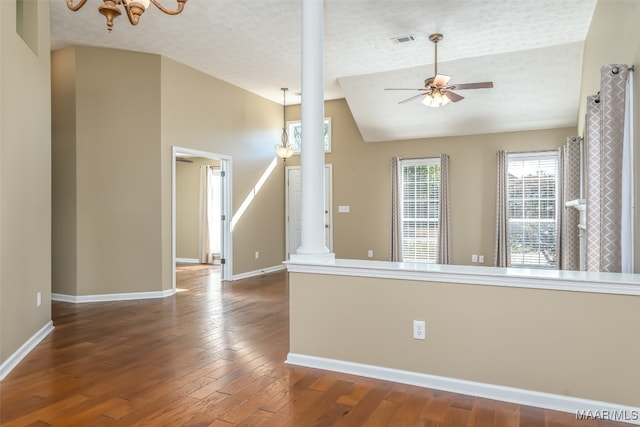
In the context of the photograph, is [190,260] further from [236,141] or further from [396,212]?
[396,212]

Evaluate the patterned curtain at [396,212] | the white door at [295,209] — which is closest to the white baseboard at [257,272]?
the white door at [295,209]

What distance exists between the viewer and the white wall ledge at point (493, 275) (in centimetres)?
242

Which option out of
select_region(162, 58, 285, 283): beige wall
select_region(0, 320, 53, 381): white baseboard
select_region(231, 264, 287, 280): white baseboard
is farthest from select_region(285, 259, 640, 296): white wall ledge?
select_region(231, 264, 287, 280): white baseboard

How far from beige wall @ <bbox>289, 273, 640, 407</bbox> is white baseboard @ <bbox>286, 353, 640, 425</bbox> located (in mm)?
35

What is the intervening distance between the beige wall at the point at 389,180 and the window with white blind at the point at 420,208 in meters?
0.26

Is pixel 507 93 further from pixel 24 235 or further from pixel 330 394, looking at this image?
pixel 24 235

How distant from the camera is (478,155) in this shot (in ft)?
25.2

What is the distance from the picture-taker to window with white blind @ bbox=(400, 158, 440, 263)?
8.02 meters

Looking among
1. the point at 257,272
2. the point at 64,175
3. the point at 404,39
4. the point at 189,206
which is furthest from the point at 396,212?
the point at 64,175

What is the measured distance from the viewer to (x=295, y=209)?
8.99m

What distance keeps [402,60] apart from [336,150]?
9.18 ft

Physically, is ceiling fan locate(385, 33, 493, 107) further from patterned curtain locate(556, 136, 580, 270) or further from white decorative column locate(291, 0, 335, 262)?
white decorative column locate(291, 0, 335, 262)

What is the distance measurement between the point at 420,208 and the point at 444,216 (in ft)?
1.74

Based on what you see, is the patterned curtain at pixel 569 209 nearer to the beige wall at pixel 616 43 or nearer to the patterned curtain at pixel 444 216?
the beige wall at pixel 616 43
